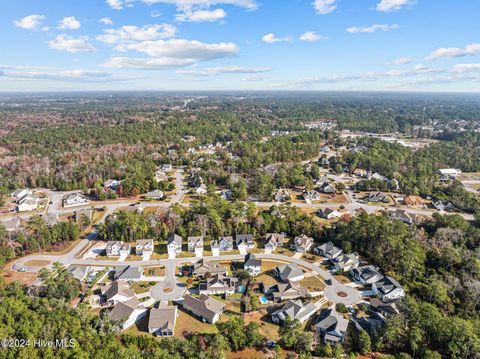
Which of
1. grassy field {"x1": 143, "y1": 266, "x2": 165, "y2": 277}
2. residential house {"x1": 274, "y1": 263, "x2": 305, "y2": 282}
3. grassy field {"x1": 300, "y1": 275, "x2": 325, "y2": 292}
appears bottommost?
grassy field {"x1": 300, "y1": 275, "x2": 325, "y2": 292}

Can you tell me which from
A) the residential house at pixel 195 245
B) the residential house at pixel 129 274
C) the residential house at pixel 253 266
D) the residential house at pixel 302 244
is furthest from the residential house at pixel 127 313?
the residential house at pixel 302 244

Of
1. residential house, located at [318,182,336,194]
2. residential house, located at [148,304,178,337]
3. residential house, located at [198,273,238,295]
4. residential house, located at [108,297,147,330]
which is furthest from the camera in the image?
residential house, located at [318,182,336,194]

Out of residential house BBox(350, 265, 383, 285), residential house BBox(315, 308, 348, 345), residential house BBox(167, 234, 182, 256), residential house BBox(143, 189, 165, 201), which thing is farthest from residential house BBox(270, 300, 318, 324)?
residential house BBox(143, 189, 165, 201)

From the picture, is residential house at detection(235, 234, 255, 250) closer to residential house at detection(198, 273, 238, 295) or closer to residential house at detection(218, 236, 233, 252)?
residential house at detection(218, 236, 233, 252)

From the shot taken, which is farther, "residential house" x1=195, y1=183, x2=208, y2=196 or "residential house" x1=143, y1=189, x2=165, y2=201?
"residential house" x1=195, y1=183, x2=208, y2=196

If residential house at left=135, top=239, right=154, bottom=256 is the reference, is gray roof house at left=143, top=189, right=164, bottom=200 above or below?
above

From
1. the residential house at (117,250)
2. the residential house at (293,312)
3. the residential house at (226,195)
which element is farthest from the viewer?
the residential house at (226,195)

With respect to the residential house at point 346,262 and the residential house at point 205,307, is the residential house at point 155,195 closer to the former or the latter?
the residential house at point 205,307
